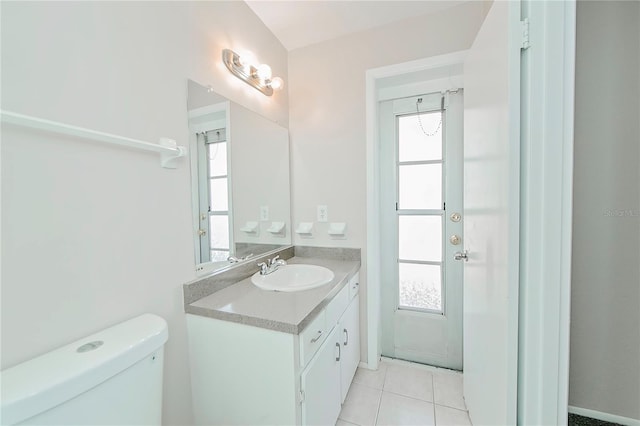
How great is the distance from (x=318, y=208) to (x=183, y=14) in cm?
130

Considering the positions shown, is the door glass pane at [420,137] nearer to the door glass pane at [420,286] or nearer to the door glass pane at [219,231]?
the door glass pane at [420,286]

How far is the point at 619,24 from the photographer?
1070 mm

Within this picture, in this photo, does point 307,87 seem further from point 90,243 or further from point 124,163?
point 90,243

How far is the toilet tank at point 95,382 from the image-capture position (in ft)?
1.82

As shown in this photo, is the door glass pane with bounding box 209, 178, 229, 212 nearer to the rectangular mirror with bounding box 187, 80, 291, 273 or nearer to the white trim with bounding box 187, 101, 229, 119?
the rectangular mirror with bounding box 187, 80, 291, 273

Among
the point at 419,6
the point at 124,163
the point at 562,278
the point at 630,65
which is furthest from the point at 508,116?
the point at 124,163

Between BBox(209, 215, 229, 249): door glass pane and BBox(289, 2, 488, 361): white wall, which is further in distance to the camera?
BBox(289, 2, 488, 361): white wall

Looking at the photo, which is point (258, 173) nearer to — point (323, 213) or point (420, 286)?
point (323, 213)

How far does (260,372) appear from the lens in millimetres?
981

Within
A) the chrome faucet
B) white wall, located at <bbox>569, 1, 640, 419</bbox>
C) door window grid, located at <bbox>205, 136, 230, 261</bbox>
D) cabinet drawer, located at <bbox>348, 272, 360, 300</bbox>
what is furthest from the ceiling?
cabinet drawer, located at <bbox>348, 272, 360, 300</bbox>

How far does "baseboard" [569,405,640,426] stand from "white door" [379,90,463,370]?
0.62m

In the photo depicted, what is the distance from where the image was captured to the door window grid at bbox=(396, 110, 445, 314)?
1802 mm

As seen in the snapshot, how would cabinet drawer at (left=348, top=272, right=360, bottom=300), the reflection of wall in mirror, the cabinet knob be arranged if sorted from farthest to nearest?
cabinet drawer at (left=348, top=272, right=360, bottom=300) < the reflection of wall in mirror < the cabinet knob

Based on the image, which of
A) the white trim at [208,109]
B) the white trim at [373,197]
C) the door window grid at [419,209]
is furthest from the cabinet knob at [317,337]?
the white trim at [208,109]
